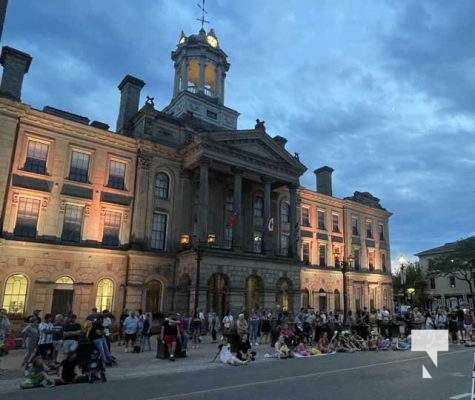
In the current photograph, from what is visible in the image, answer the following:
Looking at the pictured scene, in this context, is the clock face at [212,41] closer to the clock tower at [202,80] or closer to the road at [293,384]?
the clock tower at [202,80]

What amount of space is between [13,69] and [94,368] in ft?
73.3

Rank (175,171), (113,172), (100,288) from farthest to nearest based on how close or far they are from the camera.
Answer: (175,171) → (113,172) → (100,288)

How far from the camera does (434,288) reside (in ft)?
225

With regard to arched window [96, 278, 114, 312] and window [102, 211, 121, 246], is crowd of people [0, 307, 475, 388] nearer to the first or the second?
arched window [96, 278, 114, 312]

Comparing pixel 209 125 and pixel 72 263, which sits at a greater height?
pixel 209 125

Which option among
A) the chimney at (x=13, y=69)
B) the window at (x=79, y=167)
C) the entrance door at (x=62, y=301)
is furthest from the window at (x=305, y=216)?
the chimney at (x=13, y=69)

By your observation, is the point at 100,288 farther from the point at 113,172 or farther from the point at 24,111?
the point at 24,111

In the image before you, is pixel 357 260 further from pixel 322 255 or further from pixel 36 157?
pixel 36 157

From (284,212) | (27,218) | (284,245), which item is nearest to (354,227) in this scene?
(284,212)

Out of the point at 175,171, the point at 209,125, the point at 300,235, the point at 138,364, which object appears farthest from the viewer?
the point at 300,235

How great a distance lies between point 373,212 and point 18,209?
3905cm

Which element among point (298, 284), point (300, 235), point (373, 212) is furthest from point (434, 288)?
point (298, 284)

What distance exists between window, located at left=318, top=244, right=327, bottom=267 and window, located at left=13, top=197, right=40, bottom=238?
2775 centimetres

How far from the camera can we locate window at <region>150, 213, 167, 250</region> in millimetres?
28609
